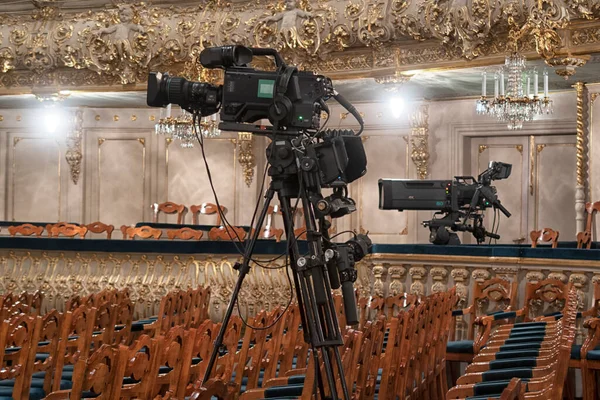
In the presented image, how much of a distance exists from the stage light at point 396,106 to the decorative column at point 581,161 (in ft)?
8.39

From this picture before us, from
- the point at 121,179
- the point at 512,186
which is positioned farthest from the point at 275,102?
the point at 121,179

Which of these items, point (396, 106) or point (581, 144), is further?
point (396, 106)

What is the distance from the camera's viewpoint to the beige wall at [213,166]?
47.9ft

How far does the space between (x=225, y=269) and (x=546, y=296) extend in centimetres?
353

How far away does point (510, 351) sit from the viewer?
5453 millimetres

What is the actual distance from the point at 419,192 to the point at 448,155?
567 cm

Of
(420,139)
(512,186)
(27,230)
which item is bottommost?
(27,230)

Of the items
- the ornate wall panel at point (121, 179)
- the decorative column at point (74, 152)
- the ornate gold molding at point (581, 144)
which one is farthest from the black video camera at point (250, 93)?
the decorative column at point (74, 152)

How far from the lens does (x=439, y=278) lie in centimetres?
919

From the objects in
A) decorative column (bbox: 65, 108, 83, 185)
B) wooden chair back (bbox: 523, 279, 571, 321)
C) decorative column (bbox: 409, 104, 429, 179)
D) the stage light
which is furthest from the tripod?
decorative column (bbox: 65, 108, 83, 185)

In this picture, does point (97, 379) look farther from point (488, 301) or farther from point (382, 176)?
point (382, 176)

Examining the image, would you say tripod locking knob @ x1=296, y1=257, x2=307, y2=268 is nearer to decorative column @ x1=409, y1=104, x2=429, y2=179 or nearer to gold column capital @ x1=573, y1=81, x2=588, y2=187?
gold column capital @ x1=573, y1=81, x2=588, y2=187

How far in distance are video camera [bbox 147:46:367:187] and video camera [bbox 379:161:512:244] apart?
5.18 m

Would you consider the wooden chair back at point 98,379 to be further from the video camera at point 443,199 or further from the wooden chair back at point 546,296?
the video camera at point 443,199
